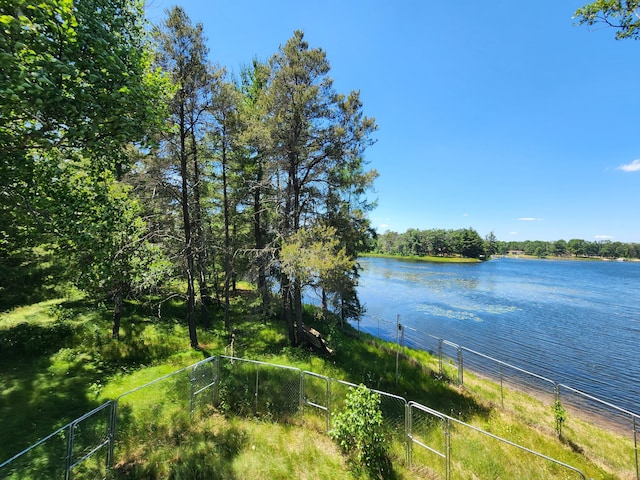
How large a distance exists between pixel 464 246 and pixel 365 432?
11990 centimetres

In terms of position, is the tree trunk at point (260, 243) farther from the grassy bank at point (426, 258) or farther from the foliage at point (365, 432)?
the grassy bank at point (426, 258)

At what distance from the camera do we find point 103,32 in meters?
4.85

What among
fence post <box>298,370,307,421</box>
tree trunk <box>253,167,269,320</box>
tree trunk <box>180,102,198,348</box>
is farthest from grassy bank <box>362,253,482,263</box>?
fence post <box>298,370,307,421</box>

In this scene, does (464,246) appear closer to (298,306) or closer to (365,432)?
(298,306)

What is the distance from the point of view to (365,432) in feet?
19.1

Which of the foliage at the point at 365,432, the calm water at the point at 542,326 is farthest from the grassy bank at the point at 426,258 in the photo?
the foliage at the point at 365,432

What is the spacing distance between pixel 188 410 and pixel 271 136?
9.69 m

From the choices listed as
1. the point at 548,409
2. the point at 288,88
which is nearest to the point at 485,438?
the point at 548,409

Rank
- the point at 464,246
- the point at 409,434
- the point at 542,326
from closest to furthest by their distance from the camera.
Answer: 1. the point at 409,434
2. the point at 542,326
3. the point at 464,246

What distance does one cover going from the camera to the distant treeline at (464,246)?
11459 cm

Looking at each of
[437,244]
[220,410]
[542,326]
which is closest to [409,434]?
[220,410]

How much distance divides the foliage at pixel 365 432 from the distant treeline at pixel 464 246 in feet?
261

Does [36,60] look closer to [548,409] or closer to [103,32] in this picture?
[103,32]

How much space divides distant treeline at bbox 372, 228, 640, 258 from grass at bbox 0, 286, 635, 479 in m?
73.2
